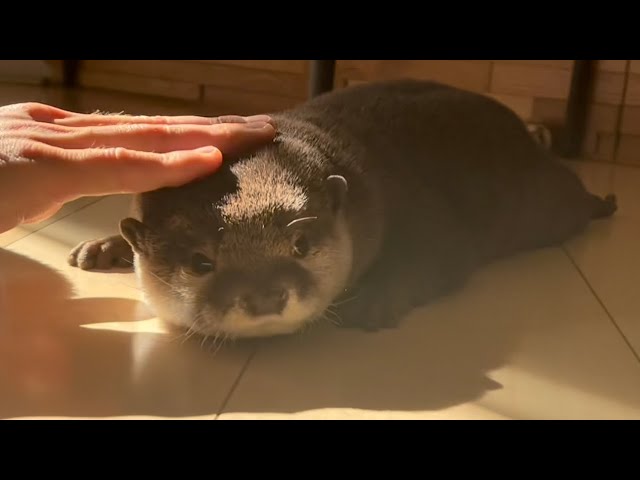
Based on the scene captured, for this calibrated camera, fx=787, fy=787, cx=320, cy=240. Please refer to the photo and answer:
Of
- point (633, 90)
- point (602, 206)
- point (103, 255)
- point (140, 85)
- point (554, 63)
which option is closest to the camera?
point (103, 255)

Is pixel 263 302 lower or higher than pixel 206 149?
lower

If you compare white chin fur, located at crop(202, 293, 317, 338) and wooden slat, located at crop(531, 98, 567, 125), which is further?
wooden slat, located at crop(531, 98, 567, 125)

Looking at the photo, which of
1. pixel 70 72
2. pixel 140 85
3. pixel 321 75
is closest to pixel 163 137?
pixel 321 75

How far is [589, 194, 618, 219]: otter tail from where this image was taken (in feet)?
7.13

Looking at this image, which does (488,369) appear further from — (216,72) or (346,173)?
(216,72)

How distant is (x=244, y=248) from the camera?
1.32 metres

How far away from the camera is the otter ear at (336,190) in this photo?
1.46m

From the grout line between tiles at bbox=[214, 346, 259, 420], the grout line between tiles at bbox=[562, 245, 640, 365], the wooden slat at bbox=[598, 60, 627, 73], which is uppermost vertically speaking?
the wooden slat at bbox=[598, 60, 627, 73]

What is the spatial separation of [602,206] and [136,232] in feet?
4.50

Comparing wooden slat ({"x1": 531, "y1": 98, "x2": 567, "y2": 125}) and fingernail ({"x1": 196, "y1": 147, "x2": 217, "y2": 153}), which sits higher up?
fingernail ({"x1": 196, "y1": 147, "x2": 217, "y2": 153})

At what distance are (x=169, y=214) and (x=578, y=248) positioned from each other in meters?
1.12

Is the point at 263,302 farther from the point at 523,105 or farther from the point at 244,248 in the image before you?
the point at 523,105

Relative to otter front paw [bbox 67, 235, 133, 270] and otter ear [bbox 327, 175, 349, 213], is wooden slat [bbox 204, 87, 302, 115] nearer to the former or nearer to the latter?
otter front paw [bbox 67, 235, 133, 270]

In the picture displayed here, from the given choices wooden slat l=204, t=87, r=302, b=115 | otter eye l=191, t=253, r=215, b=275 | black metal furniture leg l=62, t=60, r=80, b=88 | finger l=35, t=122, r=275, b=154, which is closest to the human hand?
finger l=35, t=122, r=275, b=154
